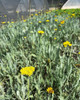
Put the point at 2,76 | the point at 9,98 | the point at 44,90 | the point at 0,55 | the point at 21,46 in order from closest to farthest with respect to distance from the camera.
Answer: the point at 9,98, the point at 44,90, the point at 2,76, the point at 0,55, the point at 21,46

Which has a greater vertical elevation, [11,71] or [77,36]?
[77,36]

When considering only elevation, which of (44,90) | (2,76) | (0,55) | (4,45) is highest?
(4,45)

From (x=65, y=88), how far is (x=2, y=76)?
70 centimetres

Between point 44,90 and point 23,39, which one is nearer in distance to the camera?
point 44,90

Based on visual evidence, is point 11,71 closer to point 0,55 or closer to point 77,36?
point 0,55

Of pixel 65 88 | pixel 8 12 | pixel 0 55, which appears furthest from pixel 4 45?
pixel 8 12

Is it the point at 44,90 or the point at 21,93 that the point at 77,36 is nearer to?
the point at 44,90

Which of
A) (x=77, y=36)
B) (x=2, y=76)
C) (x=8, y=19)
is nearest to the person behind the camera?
(x=2, y=76)

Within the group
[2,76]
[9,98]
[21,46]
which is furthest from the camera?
[21,46]

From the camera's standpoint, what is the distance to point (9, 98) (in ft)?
3.10

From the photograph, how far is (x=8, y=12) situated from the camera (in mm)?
4551

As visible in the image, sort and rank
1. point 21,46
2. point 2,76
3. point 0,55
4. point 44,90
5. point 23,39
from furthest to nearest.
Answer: point 23,39, point 21,46, point 0,55, point 2,76, point 44,90

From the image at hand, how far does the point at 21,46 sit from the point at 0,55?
34cm

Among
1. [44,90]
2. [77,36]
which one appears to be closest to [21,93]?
[44,90]
